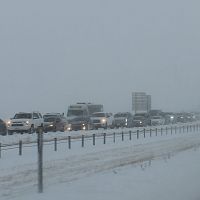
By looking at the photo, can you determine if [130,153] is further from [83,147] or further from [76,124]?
[76,124]

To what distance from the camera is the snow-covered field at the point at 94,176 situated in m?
14.4

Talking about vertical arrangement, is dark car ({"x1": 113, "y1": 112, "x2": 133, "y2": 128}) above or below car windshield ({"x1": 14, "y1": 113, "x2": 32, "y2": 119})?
below

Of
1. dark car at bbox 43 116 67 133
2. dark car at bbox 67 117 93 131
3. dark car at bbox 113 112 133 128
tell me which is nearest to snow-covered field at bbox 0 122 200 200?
dark car at bbox 43 116 67 133

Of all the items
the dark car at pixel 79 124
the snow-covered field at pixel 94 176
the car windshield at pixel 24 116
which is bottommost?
the snow-covered field at pixel 94 176

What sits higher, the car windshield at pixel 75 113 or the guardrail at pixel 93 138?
the car windshield at pixel 75 113

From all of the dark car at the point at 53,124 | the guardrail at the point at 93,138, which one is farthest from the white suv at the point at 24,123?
the guardrail at the point at 93,138

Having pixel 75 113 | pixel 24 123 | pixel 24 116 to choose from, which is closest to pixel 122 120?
pixel 75 113

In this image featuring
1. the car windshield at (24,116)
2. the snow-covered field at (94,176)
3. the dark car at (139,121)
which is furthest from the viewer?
the dark car at (139,121)

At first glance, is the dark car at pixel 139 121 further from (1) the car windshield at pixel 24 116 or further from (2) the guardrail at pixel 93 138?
(1) the car windshield at pixel 24 116

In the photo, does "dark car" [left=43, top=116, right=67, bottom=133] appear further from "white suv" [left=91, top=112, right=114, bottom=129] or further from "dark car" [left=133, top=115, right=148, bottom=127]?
"dark car" [left=133, top=115, right=148, bottom=127]

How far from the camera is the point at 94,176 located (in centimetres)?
1967

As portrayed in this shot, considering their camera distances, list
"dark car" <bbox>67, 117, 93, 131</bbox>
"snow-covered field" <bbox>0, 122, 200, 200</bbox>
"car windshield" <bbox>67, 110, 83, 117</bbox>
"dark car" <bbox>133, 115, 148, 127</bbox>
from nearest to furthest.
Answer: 1. "snow-covered field" <bbox>0, 122, 200, 200</bbox>
2. "dark car" <bbox>67, 117, 93, 131</bbox>
3. "car windshield" <bbox>67, 110, 83, 117</bbox>
4. "dark car" <bbox>133, 115, 148, 127</bbox>

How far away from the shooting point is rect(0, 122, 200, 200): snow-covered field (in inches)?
567

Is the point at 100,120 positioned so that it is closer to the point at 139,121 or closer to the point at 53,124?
the point at 139,121
